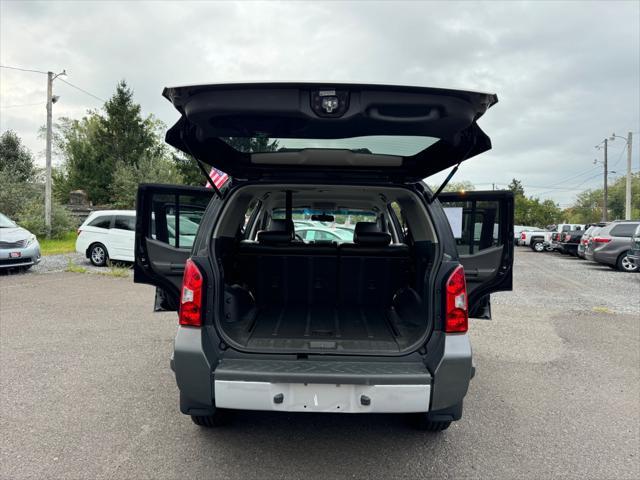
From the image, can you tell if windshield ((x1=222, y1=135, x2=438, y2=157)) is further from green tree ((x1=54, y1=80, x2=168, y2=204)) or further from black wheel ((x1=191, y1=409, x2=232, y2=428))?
green tree ((x1=54, y1=80, x2=168, y2=204))

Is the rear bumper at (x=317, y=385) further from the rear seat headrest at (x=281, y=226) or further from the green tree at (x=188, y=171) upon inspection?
the green tree at (x=188, y=171)

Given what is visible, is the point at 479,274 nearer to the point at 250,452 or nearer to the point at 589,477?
the point at 589,477

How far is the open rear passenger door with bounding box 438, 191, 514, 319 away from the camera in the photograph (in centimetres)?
304

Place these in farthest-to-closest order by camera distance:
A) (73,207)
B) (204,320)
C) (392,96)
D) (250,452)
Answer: (73,207) → (250,452) → (204,320) → (392,96)

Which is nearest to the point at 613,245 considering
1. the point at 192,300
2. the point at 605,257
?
the point at 605,257

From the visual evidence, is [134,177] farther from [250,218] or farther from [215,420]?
[215,420]

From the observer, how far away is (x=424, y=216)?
116 inches

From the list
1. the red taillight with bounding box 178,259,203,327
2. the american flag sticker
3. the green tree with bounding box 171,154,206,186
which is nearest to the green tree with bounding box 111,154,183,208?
the green tree with bounding box 171,154,206,186

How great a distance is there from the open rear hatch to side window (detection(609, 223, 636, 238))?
13523 millimetres

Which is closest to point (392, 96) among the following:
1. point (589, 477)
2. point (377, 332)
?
point (377, 332)

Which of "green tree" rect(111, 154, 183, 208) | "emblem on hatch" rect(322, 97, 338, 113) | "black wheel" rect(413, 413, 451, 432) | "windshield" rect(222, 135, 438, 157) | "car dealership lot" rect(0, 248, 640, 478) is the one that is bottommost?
"car dealership lot" rect(0, 248, 640, 478)

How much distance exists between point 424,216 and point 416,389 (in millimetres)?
1201

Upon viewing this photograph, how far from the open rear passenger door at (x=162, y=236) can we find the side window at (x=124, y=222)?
27.9 feet

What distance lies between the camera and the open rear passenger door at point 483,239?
120 inches
